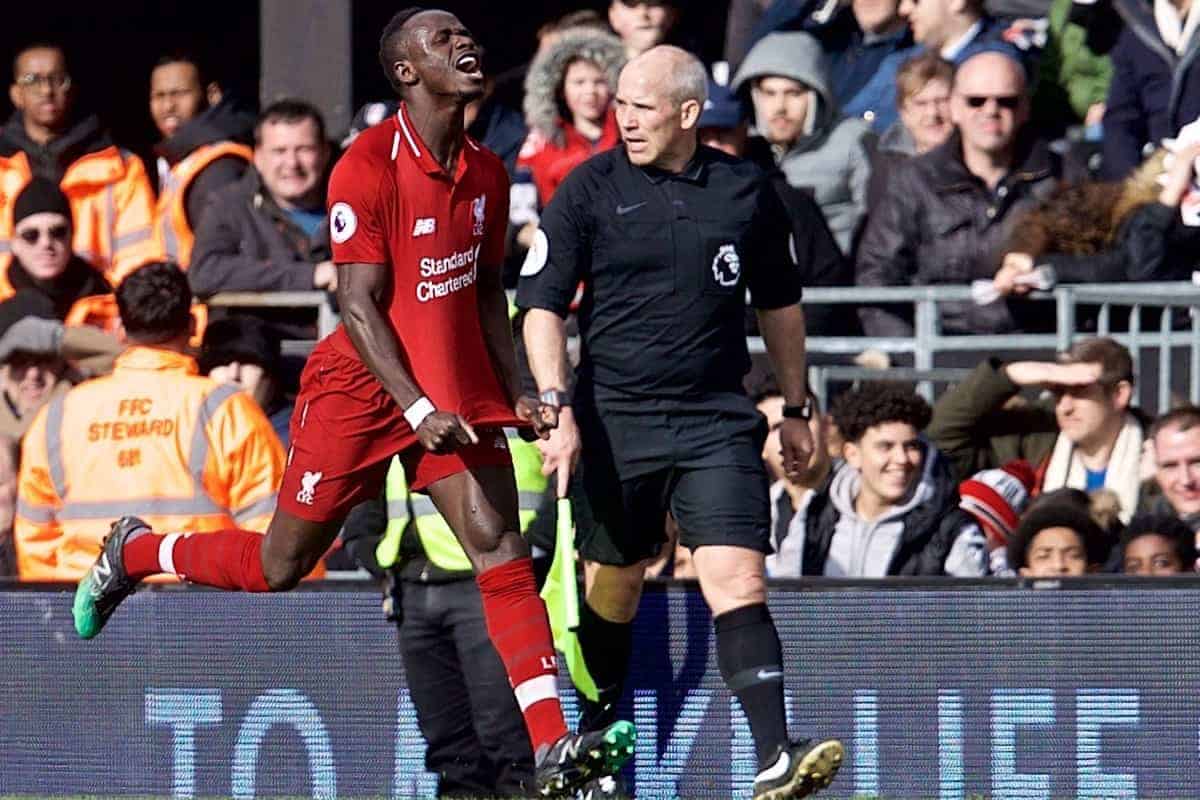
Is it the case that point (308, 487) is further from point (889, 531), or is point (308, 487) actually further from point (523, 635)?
point (889, 531)

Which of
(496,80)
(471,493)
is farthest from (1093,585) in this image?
(496,80)

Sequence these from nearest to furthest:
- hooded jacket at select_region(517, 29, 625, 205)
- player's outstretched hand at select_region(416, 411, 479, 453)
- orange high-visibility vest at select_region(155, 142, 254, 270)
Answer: player's outstretched hand at select_region(416, 411, 479, 453) < hooded jacket at select_region(517, 29, 625, 205) < orange high-visibility vest at select_region(155, 142, 254, 270)

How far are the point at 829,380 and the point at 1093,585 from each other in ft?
8.12

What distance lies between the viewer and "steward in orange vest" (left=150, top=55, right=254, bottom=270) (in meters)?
11.6

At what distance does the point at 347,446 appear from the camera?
7.24 meters

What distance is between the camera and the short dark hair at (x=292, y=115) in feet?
36.4

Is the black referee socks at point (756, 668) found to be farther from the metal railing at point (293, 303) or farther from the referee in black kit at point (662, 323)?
the metal railing at point (293, 303)

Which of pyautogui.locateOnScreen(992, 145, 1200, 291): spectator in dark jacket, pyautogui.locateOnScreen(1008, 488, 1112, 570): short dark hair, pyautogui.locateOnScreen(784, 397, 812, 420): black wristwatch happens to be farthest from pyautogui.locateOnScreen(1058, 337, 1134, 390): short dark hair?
pyautogui.locateOnScreen(784, 397, 812, 420): black wristwatch

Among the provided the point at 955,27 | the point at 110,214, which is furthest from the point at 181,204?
the point at 955,27

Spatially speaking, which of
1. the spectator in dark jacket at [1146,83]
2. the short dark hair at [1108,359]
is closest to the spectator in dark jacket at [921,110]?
the spectator in dark jacket at [1146,83]

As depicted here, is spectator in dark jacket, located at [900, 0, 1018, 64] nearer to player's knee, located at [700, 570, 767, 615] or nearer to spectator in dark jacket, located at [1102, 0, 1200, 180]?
spectator in dark jacket, located at [1102, 0, 1200, 180]

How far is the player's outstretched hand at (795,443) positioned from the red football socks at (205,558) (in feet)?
5.17

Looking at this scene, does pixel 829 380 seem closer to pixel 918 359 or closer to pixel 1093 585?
pixel 918 359

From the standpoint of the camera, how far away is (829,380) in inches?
399
